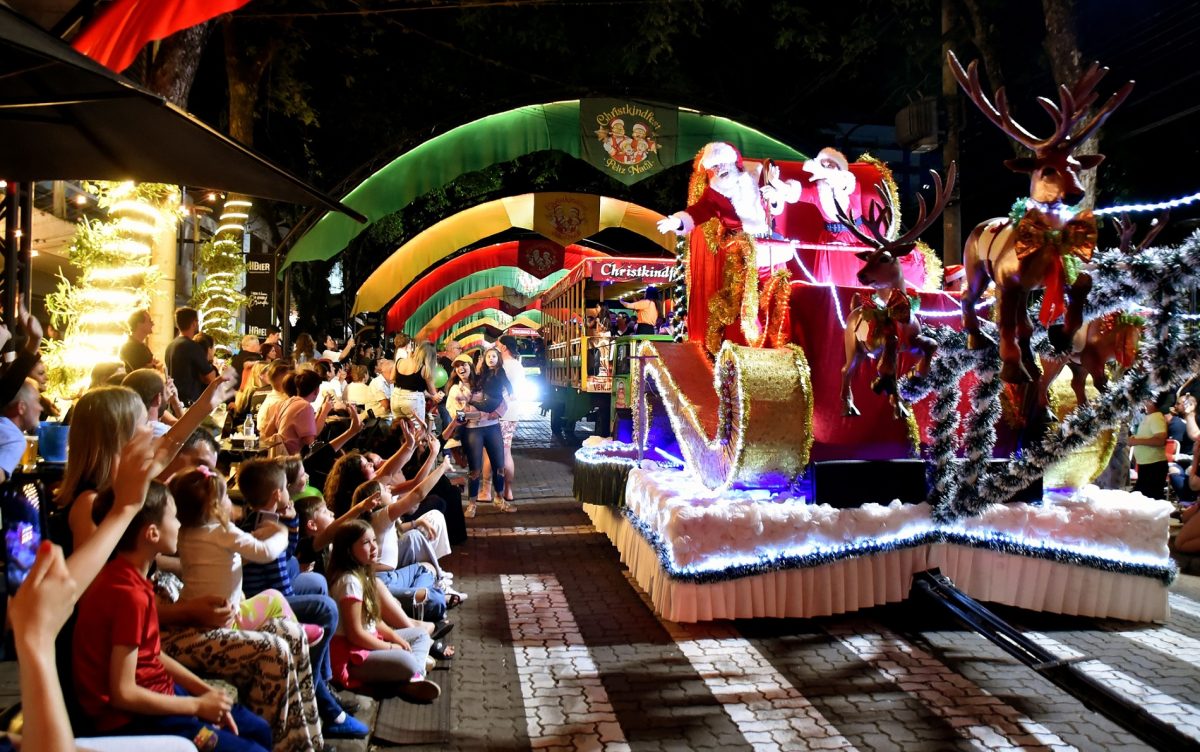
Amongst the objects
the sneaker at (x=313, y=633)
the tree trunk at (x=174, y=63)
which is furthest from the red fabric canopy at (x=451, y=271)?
→ the sneaker at (x=313, y=633)

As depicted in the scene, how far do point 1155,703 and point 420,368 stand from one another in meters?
8.39

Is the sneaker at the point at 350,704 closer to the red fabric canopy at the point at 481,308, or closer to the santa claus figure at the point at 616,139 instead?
the santa claus figure at the point at 616,139

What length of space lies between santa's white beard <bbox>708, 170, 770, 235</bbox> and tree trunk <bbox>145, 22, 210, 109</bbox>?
6.12 m

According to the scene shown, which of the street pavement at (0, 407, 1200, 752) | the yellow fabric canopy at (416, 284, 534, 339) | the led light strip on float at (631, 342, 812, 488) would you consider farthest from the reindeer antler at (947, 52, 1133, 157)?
the yellow fabric canopy at (416, 284, 534, 339)

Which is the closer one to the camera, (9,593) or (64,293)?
(9,593)

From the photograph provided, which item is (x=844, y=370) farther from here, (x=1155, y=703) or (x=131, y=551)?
(x=131, y=551)

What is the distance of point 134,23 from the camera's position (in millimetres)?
6195

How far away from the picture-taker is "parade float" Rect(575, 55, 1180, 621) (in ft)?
17.6

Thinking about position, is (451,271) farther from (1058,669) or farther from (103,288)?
(1058,669)

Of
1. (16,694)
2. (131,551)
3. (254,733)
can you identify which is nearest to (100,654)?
(131,551)

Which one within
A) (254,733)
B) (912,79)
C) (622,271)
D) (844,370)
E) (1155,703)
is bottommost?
(1155,703)

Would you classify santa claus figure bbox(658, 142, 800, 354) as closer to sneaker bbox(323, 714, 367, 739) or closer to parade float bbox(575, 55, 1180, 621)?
parade float bbox(575, 55, 1180, 621)

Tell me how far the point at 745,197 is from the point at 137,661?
662cm

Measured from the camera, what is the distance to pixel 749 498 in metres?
6.98
